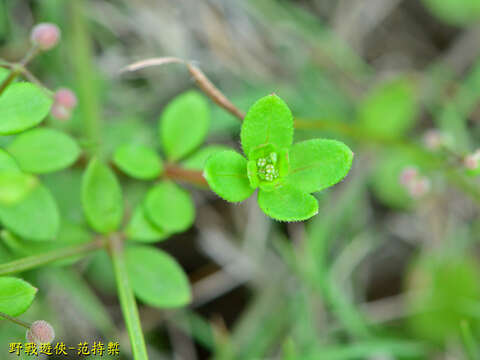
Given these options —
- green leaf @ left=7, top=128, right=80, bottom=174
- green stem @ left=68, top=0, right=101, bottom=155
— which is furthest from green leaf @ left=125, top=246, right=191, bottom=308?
green stem @ left=68, top=0, right=101, bottom=155

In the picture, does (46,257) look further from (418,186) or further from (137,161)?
(418,186)

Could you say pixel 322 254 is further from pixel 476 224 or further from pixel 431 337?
pixel 476 224

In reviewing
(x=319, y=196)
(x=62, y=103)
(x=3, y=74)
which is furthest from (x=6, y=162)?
(x=319, y=196)

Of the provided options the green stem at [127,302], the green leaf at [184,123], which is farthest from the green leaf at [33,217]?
the green leaf at [184,123]

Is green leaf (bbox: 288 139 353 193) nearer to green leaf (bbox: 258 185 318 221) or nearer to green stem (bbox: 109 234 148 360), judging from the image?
green leaf (bbox: 258 185 318 221)

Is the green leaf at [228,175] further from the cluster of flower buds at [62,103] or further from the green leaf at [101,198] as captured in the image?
the cluster of flower buds at [62,103]
